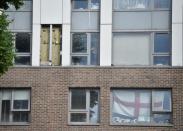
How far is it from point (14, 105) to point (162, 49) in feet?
21.4

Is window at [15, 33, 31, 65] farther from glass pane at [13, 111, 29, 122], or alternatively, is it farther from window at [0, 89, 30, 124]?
glass pane at [13, 111, 29, 122]

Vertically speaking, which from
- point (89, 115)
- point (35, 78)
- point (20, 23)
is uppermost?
point (20, 23)

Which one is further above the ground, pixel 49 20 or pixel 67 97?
pixel 49 20

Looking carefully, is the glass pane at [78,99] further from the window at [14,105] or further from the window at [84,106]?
the window at [14,105]

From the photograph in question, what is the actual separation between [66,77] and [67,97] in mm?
814

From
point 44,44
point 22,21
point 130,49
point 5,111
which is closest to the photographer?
point 130,49

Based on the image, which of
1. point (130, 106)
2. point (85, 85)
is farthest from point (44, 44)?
point (130, 106)

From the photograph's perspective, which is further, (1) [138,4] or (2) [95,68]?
(1) [138,4]

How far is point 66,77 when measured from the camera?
2427 centimetres

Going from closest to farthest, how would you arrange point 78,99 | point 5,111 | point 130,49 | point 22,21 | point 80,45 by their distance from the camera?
point 78,99 → point 130,49 → point 5,111 → point 80,45 → point 22,21

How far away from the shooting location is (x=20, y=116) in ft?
80.5

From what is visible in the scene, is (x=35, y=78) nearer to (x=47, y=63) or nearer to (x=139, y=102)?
(x=47, y=63)

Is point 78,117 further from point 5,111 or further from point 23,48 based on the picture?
point 23,48

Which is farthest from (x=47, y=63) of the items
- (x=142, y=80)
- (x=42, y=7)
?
(x=142, y=80)
